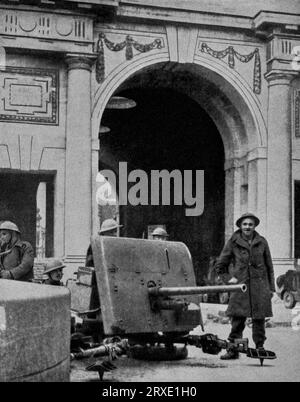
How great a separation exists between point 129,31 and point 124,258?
738cm

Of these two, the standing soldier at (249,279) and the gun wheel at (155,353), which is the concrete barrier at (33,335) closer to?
the gun wheel at (155,353)

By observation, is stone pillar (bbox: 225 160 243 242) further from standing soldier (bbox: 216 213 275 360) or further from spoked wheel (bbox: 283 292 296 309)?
standing soldier (bbox: 216 213 275 360)

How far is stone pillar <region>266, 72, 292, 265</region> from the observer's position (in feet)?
44.1

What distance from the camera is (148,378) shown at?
20.3 feet

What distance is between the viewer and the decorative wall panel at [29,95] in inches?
498

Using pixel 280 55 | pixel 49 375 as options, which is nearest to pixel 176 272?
pixel 49 375

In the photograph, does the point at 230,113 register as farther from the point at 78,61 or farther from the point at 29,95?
the point at 29,95

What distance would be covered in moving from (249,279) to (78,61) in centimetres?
678

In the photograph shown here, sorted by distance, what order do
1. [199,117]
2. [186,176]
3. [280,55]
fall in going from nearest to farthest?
[280,55]
[199,117]
[186,176]

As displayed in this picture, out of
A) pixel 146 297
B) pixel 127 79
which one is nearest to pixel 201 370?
pixel 146 297

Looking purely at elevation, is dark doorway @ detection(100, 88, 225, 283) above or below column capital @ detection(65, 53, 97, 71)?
below

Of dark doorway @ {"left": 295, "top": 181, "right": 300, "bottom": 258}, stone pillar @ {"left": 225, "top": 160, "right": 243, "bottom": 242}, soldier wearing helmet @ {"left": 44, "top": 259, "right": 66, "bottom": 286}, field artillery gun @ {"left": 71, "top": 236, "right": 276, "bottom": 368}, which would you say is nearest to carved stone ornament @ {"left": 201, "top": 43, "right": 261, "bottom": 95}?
stone pillar @ {"left": 225, "top": 160, "right": 243, "bottom": 242}

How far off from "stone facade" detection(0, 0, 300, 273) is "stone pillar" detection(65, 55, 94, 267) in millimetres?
19

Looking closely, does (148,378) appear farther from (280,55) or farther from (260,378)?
(280,55)
